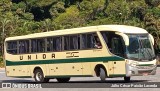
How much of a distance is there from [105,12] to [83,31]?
6873 cm

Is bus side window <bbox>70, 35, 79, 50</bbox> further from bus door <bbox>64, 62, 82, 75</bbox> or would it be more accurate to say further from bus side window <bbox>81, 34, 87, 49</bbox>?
bus door <bbox>64, 62, 82, 75</bbox>

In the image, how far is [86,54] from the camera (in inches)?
853

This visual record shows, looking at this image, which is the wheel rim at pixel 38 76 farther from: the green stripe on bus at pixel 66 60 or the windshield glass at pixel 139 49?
the windshield glass at pixel 139 49

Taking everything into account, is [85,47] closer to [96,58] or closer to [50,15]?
[96,58]

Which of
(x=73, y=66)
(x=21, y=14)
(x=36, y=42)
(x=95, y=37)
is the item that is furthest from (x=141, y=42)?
(x=21, y=14)

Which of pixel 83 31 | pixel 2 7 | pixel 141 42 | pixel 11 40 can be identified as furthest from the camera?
pixel 2 7

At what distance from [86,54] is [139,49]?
110 inches

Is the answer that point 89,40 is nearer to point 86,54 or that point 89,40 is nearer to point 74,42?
point 86,54

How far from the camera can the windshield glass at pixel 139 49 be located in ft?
66.2

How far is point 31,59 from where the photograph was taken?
24.9 metres

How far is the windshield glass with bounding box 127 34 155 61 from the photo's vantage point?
2018cm

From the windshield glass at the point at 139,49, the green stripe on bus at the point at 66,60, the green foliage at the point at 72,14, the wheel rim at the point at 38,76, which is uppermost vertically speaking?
the green foliage at the point at 72,14

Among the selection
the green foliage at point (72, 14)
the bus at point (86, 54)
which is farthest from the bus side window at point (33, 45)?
the green foliage at point (72, 14)

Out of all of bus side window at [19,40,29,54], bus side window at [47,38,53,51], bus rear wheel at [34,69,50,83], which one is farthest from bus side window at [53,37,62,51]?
bus side window at [19,40,29,54]
